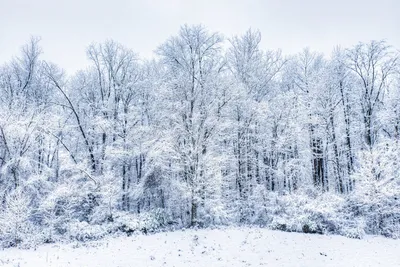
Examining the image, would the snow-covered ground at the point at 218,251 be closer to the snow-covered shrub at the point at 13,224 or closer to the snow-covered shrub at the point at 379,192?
the snow-covered shrub at the point at 13,224

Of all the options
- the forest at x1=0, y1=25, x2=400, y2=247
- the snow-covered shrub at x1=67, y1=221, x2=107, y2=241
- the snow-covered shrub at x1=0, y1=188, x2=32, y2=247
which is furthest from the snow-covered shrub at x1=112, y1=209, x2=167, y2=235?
the snow-covered shrub at x1=0, y1=188, x2=32, y2=247

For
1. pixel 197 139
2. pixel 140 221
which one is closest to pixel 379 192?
pixel 197 139

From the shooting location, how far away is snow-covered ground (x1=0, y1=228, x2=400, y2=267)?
12.9m

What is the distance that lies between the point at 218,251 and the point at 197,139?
300 inches

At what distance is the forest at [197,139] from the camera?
1841 cm

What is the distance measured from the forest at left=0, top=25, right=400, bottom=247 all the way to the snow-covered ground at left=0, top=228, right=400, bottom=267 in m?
1.50

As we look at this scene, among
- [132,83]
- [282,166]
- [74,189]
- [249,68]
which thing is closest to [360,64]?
[249,68]

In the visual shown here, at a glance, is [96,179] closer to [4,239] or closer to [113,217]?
[113,217]

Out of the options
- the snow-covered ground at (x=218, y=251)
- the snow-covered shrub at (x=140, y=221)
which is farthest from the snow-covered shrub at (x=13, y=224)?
the snow-covered shrub at (x=140, y=221)

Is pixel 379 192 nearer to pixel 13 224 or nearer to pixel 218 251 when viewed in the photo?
pixel 218 251

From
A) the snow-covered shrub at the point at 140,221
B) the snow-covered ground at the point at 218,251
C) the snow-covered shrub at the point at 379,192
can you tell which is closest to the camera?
the snow-covered ground at the point at 218,251

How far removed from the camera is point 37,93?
2578 cm

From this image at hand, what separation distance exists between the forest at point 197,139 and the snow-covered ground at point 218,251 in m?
1.50

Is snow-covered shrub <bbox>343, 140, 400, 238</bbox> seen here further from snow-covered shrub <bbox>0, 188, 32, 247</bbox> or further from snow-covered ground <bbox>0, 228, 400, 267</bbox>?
snow-covered shrub <bbox>0, 188, 32, 247</bbox>
